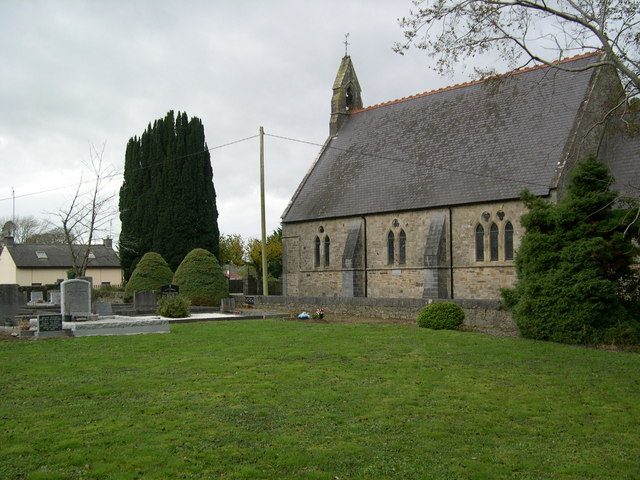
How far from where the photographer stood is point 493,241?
27859 mm

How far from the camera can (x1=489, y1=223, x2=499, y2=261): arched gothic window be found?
91.2 ft

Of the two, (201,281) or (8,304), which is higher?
(201,281)

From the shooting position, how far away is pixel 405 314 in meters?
24.9

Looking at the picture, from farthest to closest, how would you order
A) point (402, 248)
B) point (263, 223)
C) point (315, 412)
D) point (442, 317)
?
point (263, 223) < point (402, 248) < point (442, 317) < point (315, 412)

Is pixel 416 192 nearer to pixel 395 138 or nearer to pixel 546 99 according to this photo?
pixel 395 138

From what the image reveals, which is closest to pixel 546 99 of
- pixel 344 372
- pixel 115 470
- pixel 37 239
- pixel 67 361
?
pixel 344 372

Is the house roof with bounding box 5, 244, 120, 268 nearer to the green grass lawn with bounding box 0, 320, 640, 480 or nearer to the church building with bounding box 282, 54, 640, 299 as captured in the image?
the church building with bounding box 282, 54, 640, 299

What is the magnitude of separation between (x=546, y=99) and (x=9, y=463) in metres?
27.3

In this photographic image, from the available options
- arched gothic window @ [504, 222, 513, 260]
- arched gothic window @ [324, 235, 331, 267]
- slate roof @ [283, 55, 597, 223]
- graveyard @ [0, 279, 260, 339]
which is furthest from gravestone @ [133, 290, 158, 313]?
arched gothic window @ [504, 222, 513, 260]

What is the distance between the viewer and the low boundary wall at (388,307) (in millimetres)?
21656

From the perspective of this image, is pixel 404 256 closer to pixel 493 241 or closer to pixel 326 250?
pixel 493 241

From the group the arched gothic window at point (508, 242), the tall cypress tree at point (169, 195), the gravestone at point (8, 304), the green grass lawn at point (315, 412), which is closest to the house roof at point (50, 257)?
the tall cypress tree at point (169, 195)

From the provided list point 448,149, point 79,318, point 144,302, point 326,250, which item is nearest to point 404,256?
point 326,250

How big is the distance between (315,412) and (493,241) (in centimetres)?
2019
